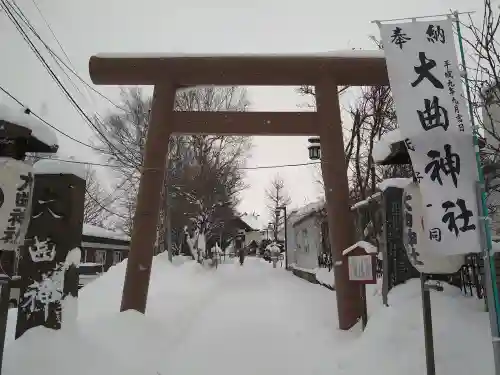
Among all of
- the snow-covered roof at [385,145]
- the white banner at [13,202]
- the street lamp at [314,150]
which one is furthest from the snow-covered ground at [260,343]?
the street lamp at [314,150]

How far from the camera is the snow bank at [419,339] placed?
15.5ft

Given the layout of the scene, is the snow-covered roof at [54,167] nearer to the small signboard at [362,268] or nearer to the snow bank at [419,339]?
the snow bank at [419,339]

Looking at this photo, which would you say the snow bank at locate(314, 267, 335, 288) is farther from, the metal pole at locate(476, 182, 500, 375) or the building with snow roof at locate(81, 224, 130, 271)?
the building with snow roof at locate(81, 224, 130, 271)

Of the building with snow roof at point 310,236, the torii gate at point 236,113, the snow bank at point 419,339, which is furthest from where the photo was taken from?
the building with snow roof at point 310,236

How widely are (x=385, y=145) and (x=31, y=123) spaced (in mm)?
4428

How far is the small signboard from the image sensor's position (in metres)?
6.93

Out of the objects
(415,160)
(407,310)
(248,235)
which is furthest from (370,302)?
(248,235)

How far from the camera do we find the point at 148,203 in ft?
28.6

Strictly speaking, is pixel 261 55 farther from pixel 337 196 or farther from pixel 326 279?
pixel 326 279

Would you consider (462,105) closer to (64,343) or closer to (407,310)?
(407,310)

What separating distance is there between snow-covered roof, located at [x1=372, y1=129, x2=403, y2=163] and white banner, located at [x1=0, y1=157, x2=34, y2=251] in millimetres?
4353

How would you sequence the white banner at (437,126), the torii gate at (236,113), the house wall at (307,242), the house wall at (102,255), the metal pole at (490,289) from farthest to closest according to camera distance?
the house wall at (102,255)
the house wall at (307,242)
the torii gate at (236,113)
the white banner at (437,126)
the metal pole at (490,289)

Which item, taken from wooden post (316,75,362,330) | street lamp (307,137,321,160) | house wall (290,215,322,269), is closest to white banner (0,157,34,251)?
wooden post (316,75,362,330)

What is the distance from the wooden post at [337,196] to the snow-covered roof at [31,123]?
5407 millimetres
